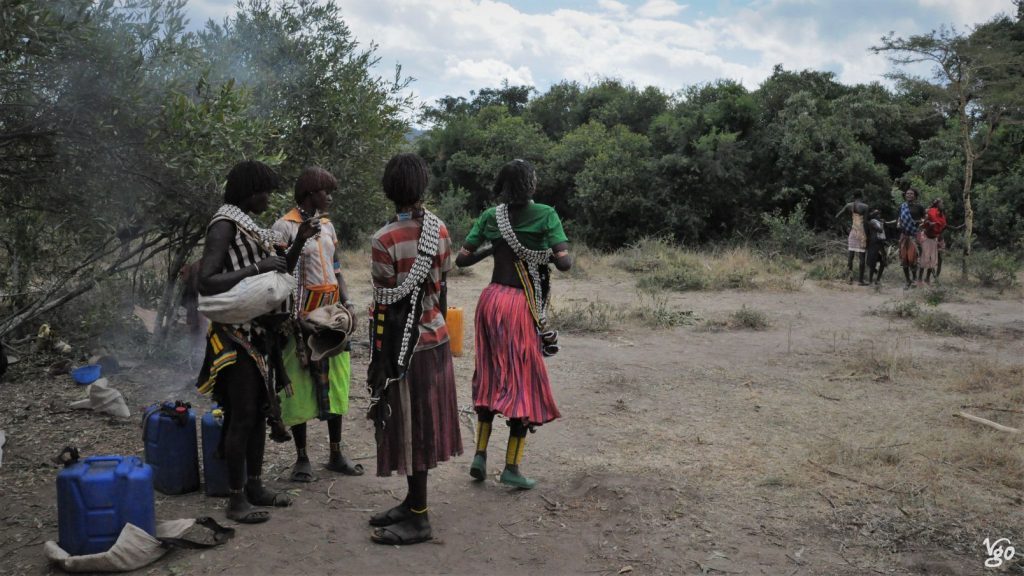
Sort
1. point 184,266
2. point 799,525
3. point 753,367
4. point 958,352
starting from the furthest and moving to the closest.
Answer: point 958,352 < point 753,367 < point 184,266 < point 799,525

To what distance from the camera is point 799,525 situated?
374 cm

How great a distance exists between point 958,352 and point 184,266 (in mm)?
7598

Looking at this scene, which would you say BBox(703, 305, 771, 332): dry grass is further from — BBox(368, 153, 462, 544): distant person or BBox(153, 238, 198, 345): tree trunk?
BBox(368, 153, 462, 544): distant person

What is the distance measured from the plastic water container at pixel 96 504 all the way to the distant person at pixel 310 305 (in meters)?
0.98

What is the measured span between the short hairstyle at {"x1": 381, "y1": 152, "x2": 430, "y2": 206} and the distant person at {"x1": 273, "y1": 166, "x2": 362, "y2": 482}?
0.77m

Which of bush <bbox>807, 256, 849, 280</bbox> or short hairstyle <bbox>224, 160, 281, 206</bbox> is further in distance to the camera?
bush <bbox>807, 256, 849, 280</bbox>

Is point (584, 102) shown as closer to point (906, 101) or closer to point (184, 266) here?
point (906, 101)

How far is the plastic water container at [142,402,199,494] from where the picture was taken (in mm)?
3846

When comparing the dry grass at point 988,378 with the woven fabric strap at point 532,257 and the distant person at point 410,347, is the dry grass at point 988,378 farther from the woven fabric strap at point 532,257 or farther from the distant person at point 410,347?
the distant person at point 410,347

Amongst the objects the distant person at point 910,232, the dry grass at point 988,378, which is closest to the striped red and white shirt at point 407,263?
the dry grass at point 988,378

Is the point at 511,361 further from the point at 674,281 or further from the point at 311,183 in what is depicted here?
the point at 674,281

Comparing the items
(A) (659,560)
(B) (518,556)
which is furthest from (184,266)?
(A) (659,560)

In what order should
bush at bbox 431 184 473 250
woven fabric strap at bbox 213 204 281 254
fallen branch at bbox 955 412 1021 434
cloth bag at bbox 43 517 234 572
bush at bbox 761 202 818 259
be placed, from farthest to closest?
bush at bbox 431 184 473 250, bush at bbox 761 202 818 259, fallen branch at bbox 955 412 1021 434, woven fabric strap at bbox 213 204 281 254, cloth bag at bbox 43 517 234 572

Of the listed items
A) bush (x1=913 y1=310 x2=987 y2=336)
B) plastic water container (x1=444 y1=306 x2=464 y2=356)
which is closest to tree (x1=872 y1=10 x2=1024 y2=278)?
bush (x1=913 y1=310 x2=987 y2=336)
